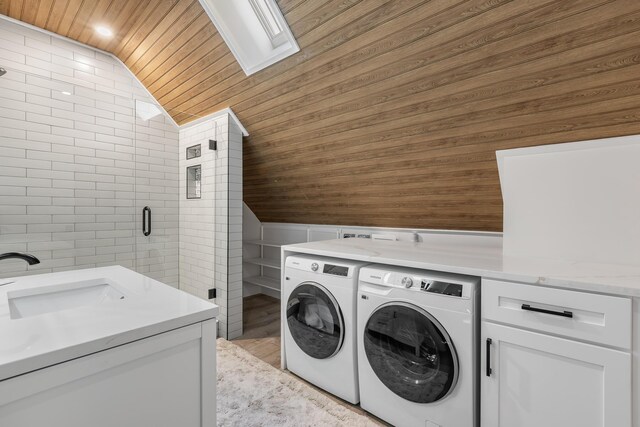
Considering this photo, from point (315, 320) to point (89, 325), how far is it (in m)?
1.45

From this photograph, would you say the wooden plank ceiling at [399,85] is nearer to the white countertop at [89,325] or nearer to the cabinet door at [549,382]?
the cabinet door at [549,382]

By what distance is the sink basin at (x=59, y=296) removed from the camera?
1.24 meters

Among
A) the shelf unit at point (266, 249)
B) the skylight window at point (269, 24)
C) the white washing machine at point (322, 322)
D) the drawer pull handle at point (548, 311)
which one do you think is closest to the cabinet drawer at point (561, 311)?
the drawer pull handle at point (548, 311)

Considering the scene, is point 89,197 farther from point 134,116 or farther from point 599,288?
point 599,288

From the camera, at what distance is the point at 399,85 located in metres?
1.86

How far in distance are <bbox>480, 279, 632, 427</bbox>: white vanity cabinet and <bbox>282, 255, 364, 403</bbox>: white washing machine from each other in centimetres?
76

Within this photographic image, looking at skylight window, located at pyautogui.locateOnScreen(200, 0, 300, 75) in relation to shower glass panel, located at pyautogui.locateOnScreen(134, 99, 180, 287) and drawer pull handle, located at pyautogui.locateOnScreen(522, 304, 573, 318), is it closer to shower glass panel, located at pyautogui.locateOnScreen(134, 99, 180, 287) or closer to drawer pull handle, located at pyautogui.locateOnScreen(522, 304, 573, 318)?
shower glass panel, located at pyautogui.locateOnScreen(134, 99, 180, 287)

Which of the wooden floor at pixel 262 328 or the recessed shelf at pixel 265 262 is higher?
the recessed shelf at pixel 265 262

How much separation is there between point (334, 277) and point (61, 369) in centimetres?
145

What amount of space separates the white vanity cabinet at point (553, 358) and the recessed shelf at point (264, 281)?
2755 mm

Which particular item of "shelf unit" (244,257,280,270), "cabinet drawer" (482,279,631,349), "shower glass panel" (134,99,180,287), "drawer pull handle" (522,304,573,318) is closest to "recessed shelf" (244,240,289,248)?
"shelf unit" (244,257,280,270)

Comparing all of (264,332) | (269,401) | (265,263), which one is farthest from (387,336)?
(265,263)

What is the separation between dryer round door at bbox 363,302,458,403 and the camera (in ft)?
4.95

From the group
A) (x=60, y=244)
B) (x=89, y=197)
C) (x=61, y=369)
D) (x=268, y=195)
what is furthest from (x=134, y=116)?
(x=61, y=369)
